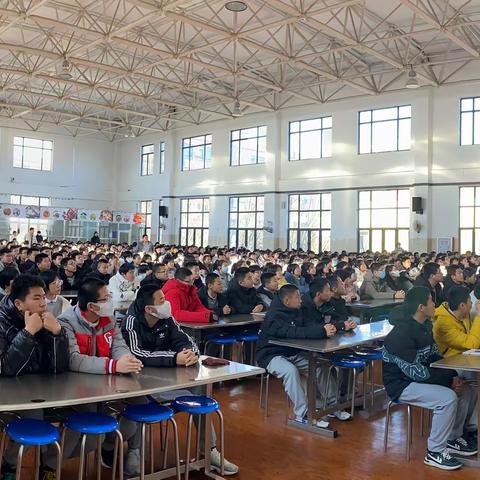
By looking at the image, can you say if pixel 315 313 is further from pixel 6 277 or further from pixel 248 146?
pixel 248 146

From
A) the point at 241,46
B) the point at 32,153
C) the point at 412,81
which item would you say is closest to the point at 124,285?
the point at 412,81

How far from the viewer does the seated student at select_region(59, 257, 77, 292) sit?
9.25 metres

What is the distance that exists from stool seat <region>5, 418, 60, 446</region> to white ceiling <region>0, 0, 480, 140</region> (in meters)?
9.29

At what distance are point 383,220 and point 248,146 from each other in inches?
260

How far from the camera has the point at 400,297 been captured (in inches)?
346

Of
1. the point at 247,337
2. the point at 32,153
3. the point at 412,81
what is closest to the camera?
the point at 247,337

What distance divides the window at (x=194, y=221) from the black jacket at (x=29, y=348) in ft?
69.4

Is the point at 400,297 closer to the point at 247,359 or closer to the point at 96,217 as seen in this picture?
the point at 247,359

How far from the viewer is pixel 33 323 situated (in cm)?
323

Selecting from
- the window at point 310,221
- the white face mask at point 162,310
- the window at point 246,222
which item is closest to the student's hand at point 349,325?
the white face mask at point 162,310

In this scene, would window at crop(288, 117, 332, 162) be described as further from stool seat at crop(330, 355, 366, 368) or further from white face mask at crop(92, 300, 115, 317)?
white face mask at crop(92, 300, 115, 317)

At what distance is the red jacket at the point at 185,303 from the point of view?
239 inches

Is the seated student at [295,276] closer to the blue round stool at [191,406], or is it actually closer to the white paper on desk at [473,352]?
the white paper on desk at [473,352]

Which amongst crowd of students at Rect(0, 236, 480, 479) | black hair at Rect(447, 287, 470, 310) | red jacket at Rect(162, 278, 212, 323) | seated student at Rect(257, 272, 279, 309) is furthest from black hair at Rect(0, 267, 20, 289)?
black hair at Rect(447, 287, 470, 310)
